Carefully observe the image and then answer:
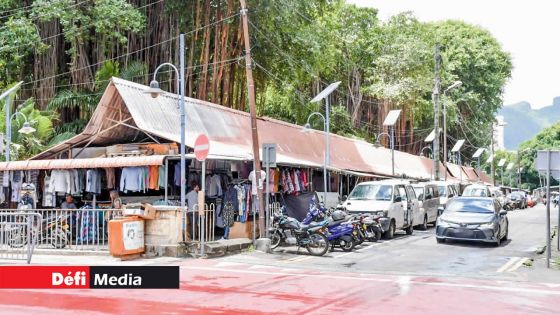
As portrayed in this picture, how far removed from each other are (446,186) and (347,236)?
42.3 ft

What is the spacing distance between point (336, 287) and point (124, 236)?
5560mm

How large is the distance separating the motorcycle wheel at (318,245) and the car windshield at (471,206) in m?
5.25

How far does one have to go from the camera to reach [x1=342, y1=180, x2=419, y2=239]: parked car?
1903 cm

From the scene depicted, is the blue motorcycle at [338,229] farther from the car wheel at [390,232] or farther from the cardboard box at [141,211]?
the cardboard box at [141,211]

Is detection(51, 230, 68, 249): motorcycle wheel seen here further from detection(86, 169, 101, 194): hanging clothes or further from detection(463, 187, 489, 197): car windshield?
detection(463, 187, 489, 197): car windshield

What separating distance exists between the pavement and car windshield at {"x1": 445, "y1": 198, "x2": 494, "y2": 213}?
2.09 meters

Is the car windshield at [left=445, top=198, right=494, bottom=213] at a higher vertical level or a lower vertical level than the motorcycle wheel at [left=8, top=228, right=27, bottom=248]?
higher

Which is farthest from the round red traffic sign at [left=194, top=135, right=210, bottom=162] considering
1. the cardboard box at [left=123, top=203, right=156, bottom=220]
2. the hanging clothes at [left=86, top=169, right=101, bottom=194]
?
the hanging clothes at [left=86, top=169, right=101, bottom=194]

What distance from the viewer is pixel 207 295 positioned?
9164 mm

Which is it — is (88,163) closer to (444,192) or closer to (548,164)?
(548,164)

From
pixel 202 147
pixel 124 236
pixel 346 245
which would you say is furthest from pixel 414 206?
pixel 124 236

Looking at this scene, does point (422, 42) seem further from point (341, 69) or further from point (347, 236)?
point (347, 236)

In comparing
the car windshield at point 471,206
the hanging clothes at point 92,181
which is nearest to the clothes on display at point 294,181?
the car windshield at point 471,206

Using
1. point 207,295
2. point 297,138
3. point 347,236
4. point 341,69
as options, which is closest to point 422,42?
point 341,69
